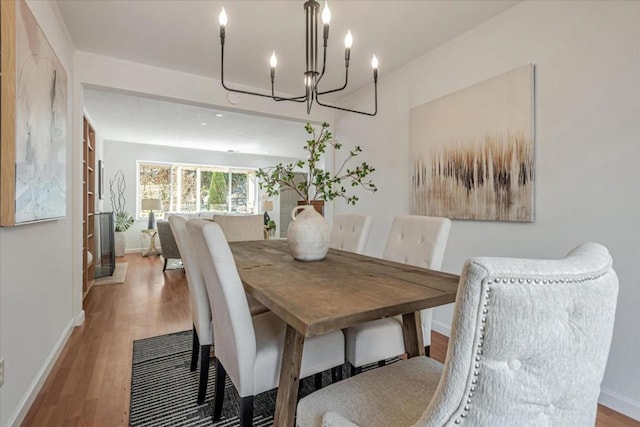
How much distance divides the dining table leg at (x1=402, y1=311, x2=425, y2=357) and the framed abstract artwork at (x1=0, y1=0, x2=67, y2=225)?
1.78 m

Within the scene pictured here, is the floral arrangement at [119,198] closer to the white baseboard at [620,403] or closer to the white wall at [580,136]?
the white wall at [580,136]

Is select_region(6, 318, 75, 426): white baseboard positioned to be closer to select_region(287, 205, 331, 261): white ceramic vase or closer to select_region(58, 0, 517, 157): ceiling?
select_region(287, 205, 331, 261): white ceramic vase

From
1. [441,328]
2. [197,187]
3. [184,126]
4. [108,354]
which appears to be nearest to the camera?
[108,354]

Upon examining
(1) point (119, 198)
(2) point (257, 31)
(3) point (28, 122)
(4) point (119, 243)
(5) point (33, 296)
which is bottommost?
(4) point (119, 243)

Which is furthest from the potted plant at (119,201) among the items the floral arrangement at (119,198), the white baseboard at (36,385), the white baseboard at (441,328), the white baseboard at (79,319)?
the white baseboard at (441,328)

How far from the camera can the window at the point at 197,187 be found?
23.8 ft

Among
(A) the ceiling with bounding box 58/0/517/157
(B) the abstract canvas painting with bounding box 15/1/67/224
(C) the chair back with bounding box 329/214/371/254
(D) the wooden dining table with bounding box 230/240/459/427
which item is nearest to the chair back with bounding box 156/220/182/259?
(A) the ceiling with bounding box 58/0/517/157

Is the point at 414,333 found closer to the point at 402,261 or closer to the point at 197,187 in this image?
the point at 402,261

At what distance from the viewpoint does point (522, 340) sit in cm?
49

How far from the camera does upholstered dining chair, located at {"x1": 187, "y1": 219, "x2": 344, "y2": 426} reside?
3.73 feet

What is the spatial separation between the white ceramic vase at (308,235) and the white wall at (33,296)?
4.14 ft

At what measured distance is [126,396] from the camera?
174 centimetres

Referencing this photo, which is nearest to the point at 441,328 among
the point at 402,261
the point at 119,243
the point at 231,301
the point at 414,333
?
the point at 402,261

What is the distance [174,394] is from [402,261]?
4.91 feet
